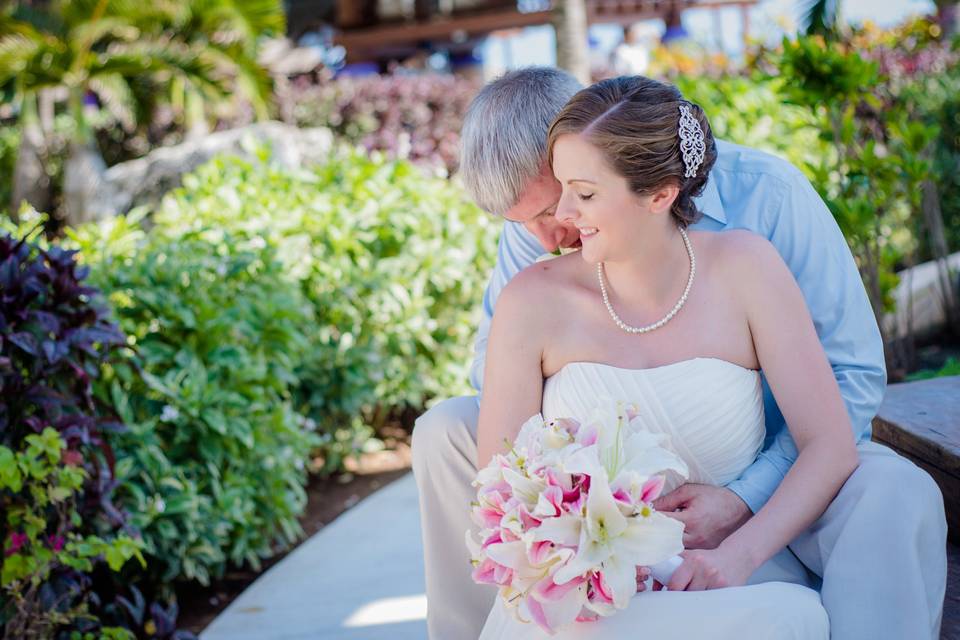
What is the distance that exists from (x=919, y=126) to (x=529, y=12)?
1306 centimetres

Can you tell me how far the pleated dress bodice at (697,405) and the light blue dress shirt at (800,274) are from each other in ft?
0.21

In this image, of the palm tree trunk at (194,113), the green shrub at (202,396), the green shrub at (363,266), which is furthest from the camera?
the palm tree trunk at (194,113)

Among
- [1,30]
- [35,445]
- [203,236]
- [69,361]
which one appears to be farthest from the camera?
[1,30]

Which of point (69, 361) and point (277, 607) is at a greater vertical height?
point (69, 361)

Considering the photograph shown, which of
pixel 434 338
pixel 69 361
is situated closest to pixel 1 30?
pixel 434 338

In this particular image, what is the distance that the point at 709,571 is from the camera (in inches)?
85.4

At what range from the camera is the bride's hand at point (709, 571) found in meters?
2.16

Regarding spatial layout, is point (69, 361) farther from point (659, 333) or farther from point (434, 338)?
point (434, 338)

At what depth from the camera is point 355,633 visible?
3805 mm

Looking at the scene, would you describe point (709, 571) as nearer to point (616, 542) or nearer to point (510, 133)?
point (616, 542)

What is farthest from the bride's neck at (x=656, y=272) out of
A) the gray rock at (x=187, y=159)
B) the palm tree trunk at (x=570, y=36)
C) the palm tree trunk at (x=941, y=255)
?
the palm tree trunk at (x=570, y=36)

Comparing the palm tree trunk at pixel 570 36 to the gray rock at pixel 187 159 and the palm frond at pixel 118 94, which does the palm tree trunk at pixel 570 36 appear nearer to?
the gray rock at pixel 187 159

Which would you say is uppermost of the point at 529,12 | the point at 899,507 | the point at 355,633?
the point at 529,12

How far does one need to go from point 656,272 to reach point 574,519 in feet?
2.68
